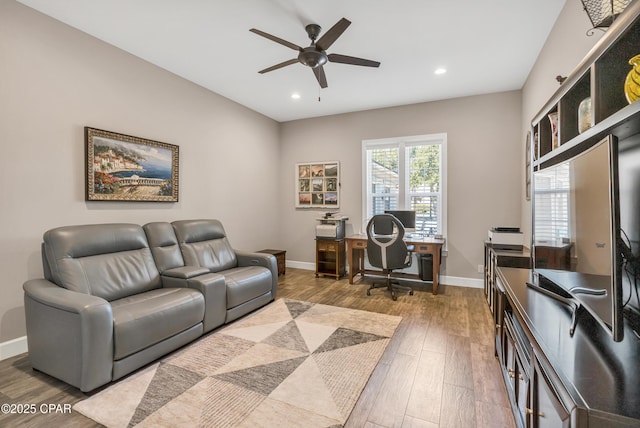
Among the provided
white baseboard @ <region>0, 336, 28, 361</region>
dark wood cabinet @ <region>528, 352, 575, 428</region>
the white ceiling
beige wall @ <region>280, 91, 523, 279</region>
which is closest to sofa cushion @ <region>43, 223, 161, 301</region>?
white baseboard @ <region>0, 336, 28, 361</region>

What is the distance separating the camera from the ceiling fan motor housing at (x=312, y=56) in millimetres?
2479

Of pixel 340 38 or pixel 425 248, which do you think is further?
pixel 425 248

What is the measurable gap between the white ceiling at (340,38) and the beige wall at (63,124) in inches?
7.7

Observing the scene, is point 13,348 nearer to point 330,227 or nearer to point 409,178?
point 330,227

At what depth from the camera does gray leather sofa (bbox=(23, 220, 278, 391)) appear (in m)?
1.87

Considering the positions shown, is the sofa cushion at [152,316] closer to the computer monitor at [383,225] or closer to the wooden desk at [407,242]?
the computer monitor at [383,225]

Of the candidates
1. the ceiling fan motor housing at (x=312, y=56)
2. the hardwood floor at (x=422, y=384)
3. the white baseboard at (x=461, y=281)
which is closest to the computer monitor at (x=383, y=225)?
the hardwood floor at (x=422, y=384)

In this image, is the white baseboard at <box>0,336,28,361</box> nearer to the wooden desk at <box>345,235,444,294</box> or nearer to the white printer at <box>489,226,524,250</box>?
the wooden desk at <box>345,235,444,294</box>

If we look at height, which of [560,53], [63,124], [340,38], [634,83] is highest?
[340,38]

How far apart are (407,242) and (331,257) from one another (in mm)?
1492

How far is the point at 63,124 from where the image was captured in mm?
2613

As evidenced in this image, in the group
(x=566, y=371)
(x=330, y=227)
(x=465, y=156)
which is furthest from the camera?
(x=330, y=227)

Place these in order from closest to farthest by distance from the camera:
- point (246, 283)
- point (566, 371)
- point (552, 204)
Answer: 1. point (566, 371)
2. point (552, 204)
3. point (246, 283)

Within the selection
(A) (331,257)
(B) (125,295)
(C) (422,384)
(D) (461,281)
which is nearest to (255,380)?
(C) (422,384)
